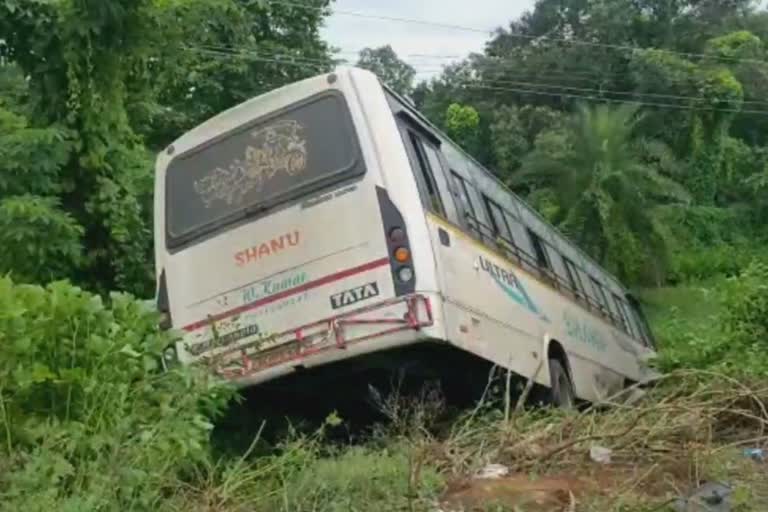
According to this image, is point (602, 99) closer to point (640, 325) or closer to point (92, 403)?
point (640, 325)

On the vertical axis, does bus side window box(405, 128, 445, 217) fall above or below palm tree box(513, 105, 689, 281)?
above

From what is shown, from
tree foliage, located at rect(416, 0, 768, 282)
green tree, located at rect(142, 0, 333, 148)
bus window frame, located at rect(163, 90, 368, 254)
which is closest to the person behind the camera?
bus window frame, located at rect(163, 90, 368, 254)

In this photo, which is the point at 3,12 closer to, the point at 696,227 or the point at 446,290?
the point at 446,290

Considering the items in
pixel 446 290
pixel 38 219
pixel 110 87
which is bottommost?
pixel 446 290

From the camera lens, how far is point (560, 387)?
31.4 feet

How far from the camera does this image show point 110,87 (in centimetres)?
1020

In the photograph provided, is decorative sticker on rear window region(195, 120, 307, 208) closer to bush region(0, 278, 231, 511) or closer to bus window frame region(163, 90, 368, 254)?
bus window frame region(163, 90, 368, 254)

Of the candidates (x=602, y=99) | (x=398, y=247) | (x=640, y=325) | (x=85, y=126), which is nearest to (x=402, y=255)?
(x=398, y=247)

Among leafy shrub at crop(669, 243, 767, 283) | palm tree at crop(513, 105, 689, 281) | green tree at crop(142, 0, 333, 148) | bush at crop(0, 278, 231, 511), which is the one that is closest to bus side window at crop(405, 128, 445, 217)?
bush at crop(0, 278, 231, 511)

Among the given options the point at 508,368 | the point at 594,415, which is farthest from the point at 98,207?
the point at 594,415

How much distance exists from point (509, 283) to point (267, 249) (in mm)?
2286

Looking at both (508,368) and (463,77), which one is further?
(463,77)

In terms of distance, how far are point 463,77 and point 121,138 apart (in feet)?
99.8

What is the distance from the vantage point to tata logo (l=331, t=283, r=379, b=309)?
274 inches
